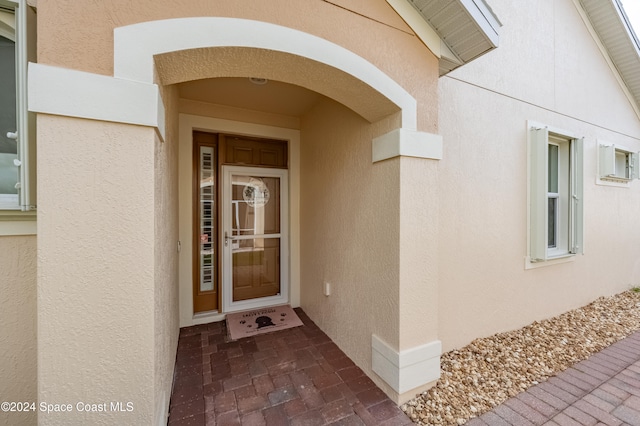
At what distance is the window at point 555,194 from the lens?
3068 mm

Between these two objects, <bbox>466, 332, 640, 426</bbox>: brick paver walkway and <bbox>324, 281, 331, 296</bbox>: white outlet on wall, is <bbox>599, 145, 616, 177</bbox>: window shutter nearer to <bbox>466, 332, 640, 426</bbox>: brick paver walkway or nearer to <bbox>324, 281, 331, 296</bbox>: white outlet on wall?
<bbox>466, 332, 640, 426</bbox>: brick paver walkway

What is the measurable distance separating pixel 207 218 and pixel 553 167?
195 inches

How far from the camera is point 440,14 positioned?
1926 millimetres

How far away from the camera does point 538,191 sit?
10.1ft

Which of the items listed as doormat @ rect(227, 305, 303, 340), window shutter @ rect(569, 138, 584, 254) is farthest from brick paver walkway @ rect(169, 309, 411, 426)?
window shutter @ rect(569, 138, 584, 254)

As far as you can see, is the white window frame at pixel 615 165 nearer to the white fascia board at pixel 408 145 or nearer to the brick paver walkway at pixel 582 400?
the brick paver walkway at pixel 582 400

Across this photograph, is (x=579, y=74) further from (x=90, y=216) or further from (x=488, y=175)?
(x=90, y=216)

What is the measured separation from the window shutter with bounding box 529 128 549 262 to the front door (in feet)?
10.5

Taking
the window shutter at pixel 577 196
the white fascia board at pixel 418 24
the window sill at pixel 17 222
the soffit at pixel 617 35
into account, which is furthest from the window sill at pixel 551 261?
the window sill at pixel 17 222

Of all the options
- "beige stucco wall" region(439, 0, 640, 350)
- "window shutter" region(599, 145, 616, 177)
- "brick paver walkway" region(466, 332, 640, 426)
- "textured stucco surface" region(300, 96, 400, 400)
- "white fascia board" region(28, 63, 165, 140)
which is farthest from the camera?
"window shutter" region(599, 145, 616, 177)

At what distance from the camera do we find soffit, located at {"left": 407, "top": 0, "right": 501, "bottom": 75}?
72.6 inches

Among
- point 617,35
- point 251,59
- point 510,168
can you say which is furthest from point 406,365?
point 617,35

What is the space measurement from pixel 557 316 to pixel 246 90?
5058mm

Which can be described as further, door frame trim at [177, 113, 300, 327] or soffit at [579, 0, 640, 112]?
soffit at [579, 0, 640, 112]
